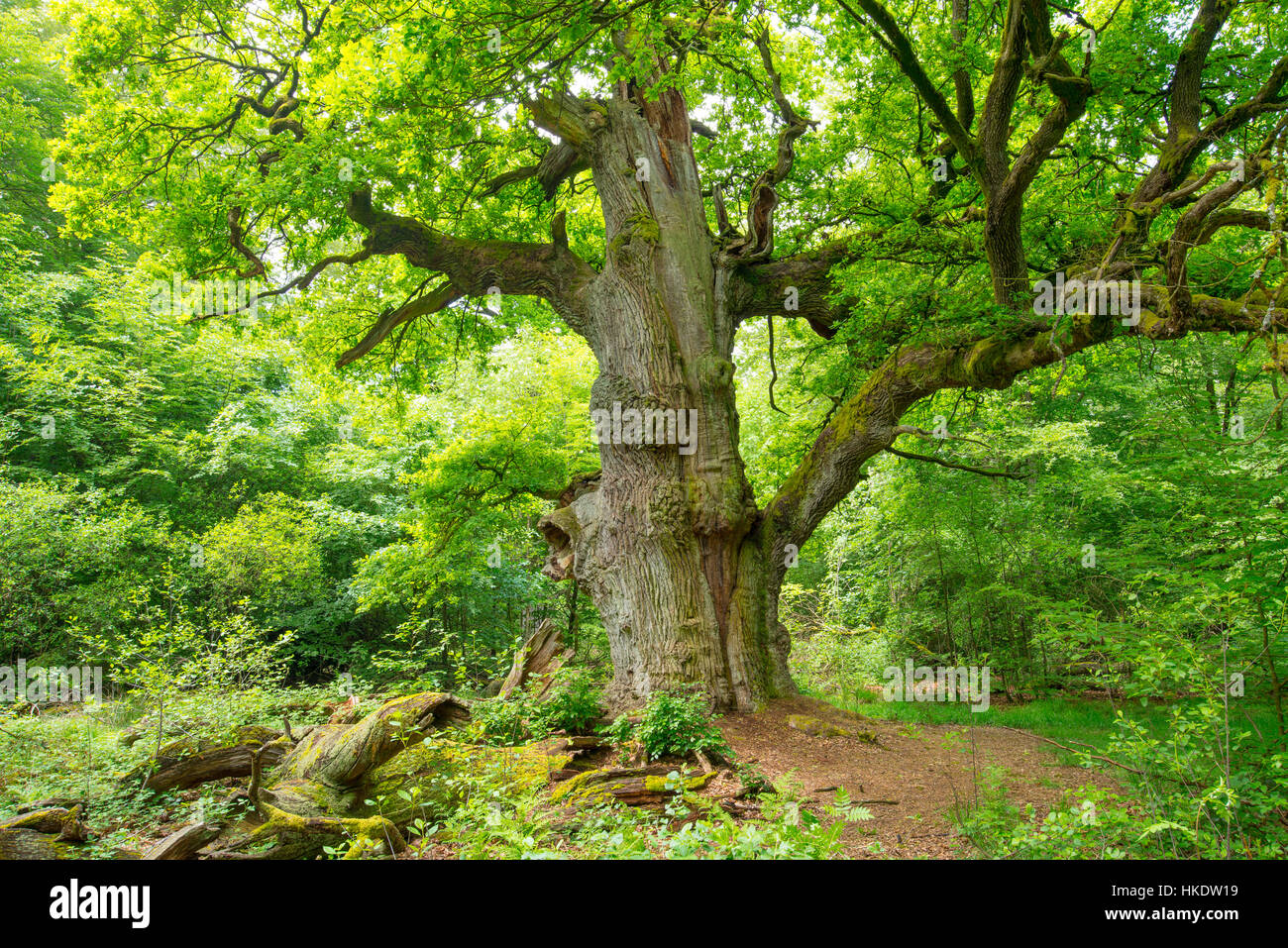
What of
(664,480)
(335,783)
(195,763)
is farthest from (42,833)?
A: (664,480)

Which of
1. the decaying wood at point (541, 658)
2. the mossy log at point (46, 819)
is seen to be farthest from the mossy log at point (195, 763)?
the decaying wood at point (541, 658)

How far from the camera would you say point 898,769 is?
5770 millimetres

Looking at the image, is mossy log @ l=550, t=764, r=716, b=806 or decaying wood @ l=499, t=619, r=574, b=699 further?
decaying wood @ l=499, t=619, r=574, b=699

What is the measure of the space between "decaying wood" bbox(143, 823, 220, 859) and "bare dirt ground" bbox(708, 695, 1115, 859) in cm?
312

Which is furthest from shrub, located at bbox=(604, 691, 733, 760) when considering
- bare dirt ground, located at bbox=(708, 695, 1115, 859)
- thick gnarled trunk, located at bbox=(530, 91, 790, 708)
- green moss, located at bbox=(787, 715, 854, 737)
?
green moss, located at bbox=(787, 715, 854, 737)

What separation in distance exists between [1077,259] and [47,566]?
613 inches

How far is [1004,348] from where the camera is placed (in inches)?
233

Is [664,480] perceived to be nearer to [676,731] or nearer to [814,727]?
[676,731]

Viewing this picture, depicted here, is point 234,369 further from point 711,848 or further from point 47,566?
point 711,848

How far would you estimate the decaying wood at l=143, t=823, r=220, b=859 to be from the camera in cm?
344

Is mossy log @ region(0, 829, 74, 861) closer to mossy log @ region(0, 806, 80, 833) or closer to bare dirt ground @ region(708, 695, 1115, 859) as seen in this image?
mossy log @ region(0, 806, 80, 833)

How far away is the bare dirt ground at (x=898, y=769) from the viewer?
3.99 meters
